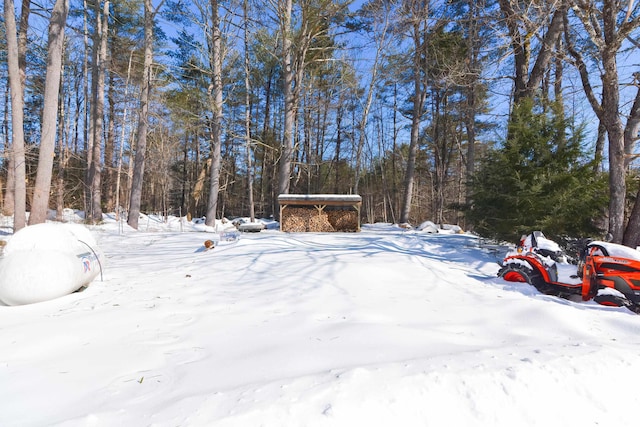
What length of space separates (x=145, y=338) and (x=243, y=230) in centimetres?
826

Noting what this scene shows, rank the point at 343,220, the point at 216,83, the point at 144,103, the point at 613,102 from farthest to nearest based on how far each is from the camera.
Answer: the point at 216,83 < the point at 343,220 < the point at 144,103 < the point at 613,102

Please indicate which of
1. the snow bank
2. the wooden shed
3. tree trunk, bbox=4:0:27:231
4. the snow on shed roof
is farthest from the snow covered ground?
the wooden shed

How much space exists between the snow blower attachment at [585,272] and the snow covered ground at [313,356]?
254mm

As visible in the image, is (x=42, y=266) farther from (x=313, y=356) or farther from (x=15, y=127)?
(x=15, y=127)

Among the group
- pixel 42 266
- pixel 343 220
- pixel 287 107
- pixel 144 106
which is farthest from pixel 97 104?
pixel 42 266

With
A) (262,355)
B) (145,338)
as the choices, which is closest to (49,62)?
(145,338)

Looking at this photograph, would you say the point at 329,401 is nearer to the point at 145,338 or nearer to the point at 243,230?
the point at 145,338

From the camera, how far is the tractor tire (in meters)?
4.23

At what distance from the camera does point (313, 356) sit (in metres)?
1.94

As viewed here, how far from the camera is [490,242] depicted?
26.2ft

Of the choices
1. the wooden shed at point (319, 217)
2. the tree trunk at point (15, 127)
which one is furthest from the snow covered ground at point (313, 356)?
the wooden shed at point (319, 217)

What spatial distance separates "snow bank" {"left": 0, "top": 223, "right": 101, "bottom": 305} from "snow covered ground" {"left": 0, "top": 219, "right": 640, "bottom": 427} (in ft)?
0.49

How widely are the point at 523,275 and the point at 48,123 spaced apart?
10.3 meters

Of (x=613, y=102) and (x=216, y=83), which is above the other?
(x=216, y=83)
